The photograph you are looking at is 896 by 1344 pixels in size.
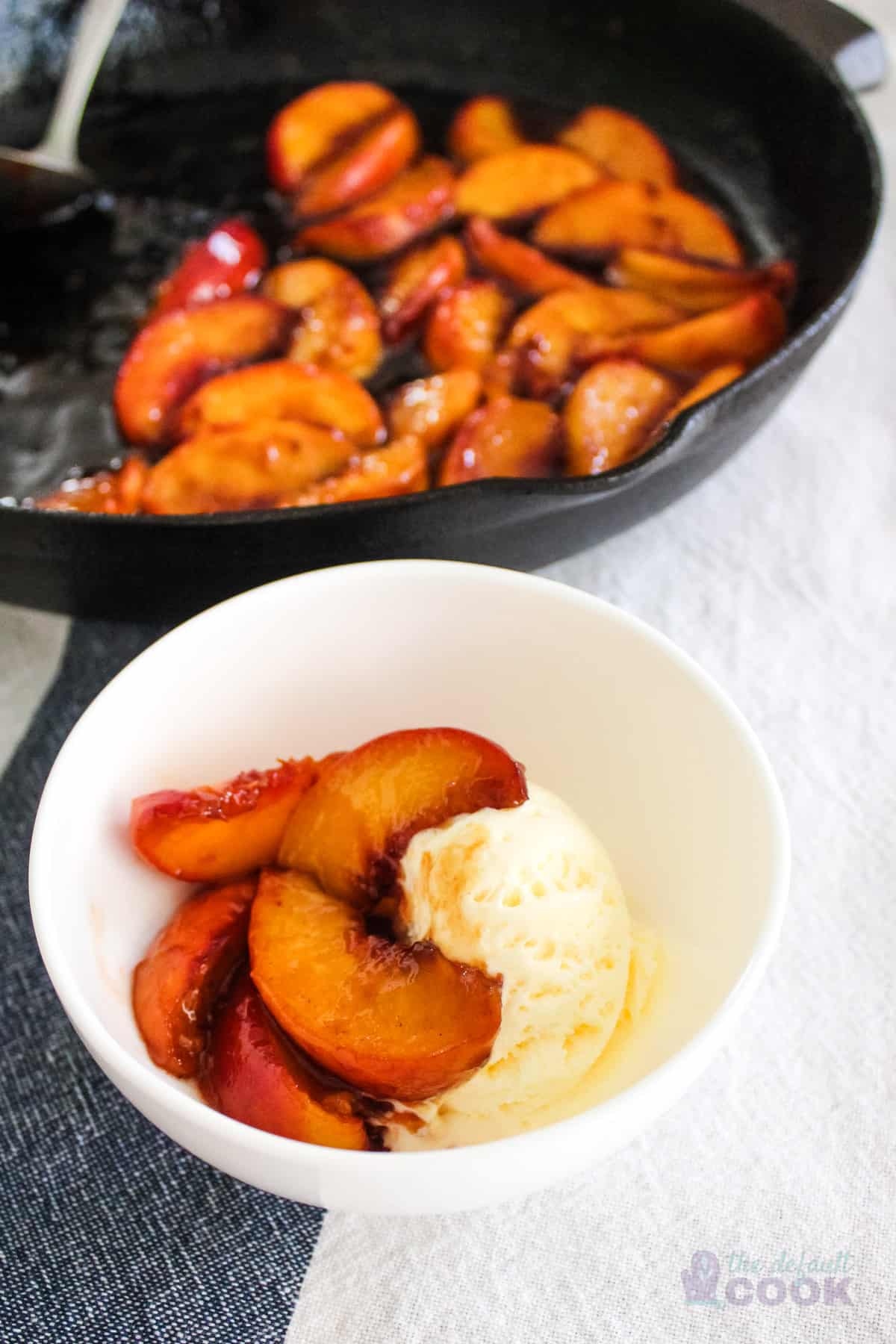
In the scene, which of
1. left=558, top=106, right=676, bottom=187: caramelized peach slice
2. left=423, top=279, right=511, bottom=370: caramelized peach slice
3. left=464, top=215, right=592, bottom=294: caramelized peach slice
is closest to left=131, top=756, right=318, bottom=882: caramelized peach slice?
left=423, top=279, right=511, bottom=370: caramelized peach slice

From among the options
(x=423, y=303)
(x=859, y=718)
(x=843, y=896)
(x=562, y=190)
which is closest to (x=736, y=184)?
(x=562, y=190)

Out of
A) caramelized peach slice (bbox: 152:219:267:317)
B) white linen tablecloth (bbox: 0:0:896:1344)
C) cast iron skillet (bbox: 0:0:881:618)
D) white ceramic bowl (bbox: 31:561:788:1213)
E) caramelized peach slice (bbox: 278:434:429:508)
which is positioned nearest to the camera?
white ceramic bowl (bbox: 31:561:788:1213)

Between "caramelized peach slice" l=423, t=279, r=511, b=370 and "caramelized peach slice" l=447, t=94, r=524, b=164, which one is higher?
"caramelized peach slice" l=447, t=94, r=524, b=164

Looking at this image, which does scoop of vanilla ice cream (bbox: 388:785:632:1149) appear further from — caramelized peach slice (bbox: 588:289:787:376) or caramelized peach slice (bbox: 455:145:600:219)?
caramelized peach slice (bbox: 455:145:600:219)

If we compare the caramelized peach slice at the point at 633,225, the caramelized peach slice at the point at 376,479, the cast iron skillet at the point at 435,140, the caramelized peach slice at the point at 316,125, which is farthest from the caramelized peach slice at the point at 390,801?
the caramelized peach slice at the point at 316,125

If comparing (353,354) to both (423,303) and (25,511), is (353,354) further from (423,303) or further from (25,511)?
(25,511)

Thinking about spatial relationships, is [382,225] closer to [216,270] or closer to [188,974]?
[216,270]
